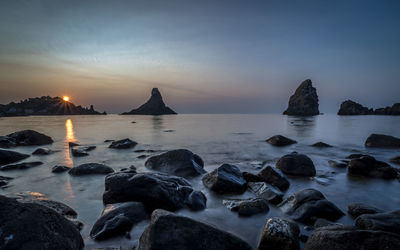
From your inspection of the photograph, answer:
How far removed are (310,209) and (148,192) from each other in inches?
147

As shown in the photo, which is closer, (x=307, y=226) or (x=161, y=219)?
(x=161, y=219)

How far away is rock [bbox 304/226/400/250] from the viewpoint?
2531 millimetres

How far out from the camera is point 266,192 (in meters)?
5.75

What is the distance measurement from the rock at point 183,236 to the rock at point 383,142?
1763 centimetres

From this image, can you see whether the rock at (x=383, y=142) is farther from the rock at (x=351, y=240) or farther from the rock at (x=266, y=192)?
the rock at (x=351, y=240)

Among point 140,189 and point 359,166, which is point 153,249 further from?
point 359,166

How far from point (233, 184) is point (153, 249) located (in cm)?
391

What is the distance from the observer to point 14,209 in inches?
113

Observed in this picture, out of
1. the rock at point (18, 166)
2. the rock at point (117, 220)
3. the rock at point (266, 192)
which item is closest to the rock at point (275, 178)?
the rock at point (266, 192)

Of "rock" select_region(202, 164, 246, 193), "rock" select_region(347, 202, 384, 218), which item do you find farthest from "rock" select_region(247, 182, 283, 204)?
"rock" select_region(347, 202, 384, 218)

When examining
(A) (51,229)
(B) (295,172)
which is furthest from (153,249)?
(B) (295,172)

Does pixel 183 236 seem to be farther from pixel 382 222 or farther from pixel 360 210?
pixel 360 210

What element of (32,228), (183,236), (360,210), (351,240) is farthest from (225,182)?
(32,228)

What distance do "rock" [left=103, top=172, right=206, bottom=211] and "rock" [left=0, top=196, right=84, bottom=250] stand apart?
179 cm
